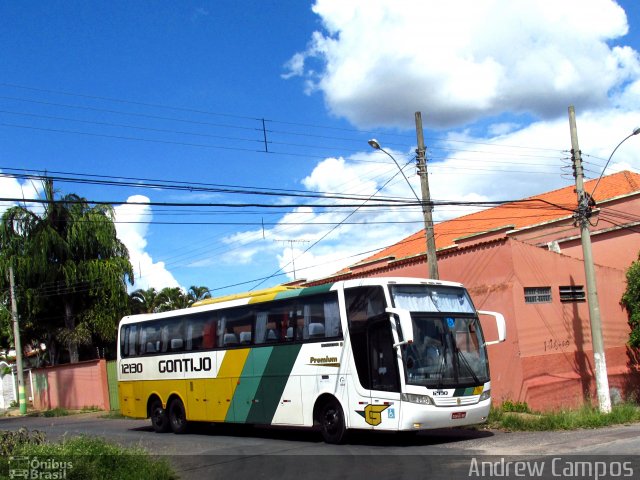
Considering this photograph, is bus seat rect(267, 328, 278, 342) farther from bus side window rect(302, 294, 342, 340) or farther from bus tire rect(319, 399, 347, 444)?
bus tire rect(319, 399, 347, 444)

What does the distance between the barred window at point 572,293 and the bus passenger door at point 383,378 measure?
9.35 m

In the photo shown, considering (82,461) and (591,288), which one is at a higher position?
(591,288)

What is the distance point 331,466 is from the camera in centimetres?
1119

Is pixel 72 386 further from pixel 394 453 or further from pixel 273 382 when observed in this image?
pixel 394 453

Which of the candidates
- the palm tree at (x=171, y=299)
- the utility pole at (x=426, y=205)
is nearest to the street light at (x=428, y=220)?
the utility pole at (x=426, y=205)

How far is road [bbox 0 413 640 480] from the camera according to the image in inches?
406

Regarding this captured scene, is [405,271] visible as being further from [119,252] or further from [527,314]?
[119,252]

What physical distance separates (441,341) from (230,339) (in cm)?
575

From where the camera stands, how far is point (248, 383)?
16219 mm

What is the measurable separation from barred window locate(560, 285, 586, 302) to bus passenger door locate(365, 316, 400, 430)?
30.7 ft

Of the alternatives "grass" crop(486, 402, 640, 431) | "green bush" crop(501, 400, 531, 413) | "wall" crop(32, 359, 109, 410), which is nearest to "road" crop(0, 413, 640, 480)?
"grass" crop(486, 402, 640, 431)

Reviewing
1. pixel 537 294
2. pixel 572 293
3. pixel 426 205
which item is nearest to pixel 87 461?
pixel 426 205

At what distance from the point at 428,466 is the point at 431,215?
9.40 meters

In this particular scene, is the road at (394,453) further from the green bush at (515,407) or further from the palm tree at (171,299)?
the palm tree at (171,299)
